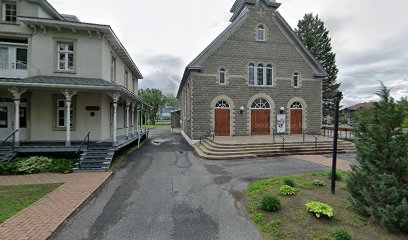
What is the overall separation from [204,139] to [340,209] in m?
13.0

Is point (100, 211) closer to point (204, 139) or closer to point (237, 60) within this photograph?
point (204, 139)

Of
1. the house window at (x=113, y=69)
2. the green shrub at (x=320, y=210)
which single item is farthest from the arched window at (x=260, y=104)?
the green shrub at (x=320, y=210)

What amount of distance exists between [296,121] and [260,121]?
12.5ft

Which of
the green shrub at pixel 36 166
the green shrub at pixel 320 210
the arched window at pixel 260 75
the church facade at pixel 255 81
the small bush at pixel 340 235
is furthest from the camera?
the arched window at pixel 260 75

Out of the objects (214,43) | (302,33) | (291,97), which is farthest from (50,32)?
(302,33)

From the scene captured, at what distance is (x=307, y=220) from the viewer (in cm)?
545

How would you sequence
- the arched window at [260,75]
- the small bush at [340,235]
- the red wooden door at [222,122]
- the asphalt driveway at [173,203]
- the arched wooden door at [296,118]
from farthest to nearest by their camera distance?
the arched wooden door at [296,118], the arched window at [260,75], the red wooden door at [222,122], the asphalt driveway at [173,203], the small bush at [340,235]

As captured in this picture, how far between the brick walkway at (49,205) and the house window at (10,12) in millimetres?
10350

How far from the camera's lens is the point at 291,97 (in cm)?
2084

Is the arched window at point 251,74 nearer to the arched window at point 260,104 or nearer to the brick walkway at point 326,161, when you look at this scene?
the arched window at point 260,104

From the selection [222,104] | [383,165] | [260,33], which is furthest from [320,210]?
[260,33]

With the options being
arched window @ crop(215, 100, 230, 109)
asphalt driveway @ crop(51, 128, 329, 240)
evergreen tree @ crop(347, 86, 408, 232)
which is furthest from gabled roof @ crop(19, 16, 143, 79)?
evergreen tree @ crop(347, 86, 408, 232)

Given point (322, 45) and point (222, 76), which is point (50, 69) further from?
point (322, 45)

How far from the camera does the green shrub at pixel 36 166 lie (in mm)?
10070
